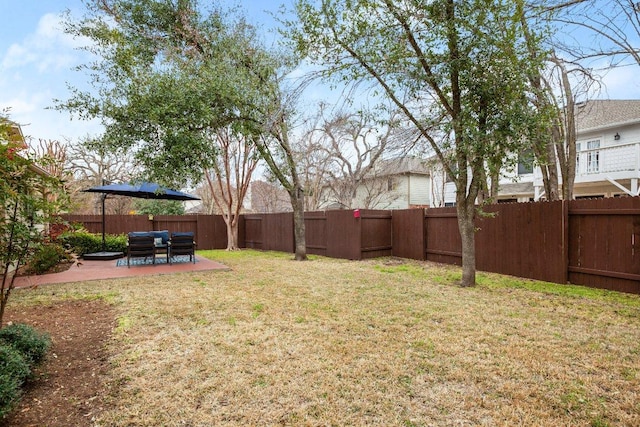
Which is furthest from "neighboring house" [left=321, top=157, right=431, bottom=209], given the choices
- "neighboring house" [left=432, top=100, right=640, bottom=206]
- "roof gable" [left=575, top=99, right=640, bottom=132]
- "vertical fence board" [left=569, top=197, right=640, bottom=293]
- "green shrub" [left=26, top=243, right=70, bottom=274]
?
"green shrub" [left=26, top=243, right=70, bottom=274]

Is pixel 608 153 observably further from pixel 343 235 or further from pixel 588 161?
pixel 343 235

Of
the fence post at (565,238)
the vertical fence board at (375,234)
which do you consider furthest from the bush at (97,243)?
the fence post at (565,238)

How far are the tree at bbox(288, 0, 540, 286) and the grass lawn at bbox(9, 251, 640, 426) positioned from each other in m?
2.24

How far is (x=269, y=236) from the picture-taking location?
14547 mm

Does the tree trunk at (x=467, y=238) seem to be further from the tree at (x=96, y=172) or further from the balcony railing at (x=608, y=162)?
the tree at (x=96, y=172)

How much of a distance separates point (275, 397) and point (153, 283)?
17.7 feet

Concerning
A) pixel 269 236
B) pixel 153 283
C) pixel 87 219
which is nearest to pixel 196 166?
pixel 153 283

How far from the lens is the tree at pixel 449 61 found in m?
5.61

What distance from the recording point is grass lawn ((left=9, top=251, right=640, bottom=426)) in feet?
7.84

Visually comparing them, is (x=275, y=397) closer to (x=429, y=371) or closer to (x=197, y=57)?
(x=429, y=371)

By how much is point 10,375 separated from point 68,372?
68cm

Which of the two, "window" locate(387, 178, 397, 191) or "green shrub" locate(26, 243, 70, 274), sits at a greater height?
"window" locate(387, 178, 397, 191)

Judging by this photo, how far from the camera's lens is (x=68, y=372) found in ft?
9.85

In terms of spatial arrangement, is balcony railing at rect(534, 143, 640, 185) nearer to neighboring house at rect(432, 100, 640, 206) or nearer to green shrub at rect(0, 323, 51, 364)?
neighboring house at rect(432, 100, 640, 206)
